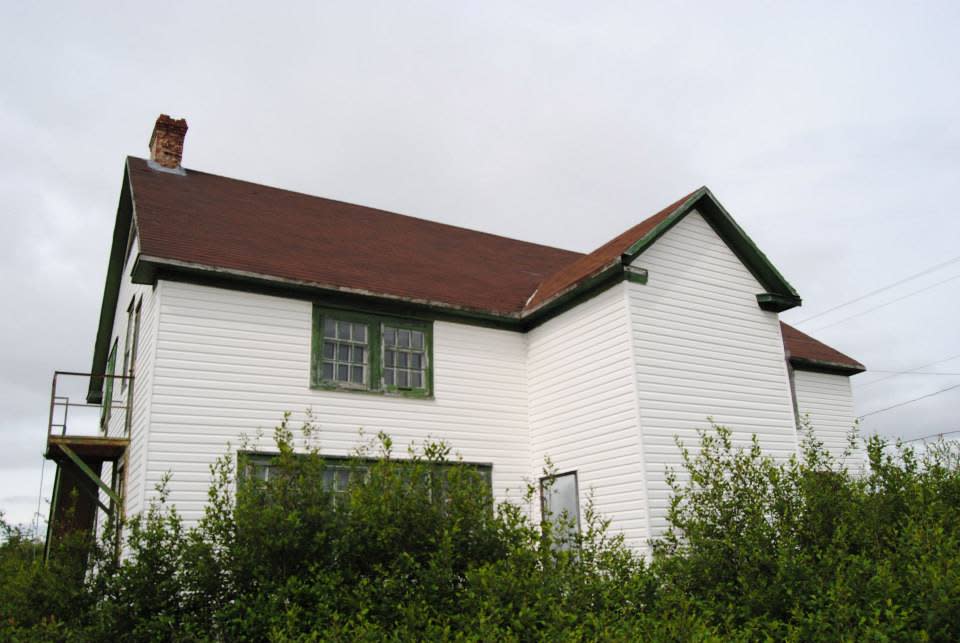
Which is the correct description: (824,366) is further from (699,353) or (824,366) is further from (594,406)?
(594,406)

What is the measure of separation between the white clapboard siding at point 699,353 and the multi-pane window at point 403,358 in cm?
390

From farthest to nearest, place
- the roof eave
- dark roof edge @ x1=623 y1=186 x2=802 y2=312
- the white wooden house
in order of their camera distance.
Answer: dark roof edge @ x1=623 y1=186 x2=802 y2=312
the white wooden house
the roof eave

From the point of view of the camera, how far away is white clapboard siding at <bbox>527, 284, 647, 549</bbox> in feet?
42.6

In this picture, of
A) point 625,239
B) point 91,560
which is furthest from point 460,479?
point 625,239

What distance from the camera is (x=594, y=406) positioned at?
Result: 45.6 ft

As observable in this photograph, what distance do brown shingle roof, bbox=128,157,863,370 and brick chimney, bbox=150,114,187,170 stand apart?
638mm

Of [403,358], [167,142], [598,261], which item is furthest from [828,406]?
A: [167,142]

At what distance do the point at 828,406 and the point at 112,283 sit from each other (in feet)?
57.5

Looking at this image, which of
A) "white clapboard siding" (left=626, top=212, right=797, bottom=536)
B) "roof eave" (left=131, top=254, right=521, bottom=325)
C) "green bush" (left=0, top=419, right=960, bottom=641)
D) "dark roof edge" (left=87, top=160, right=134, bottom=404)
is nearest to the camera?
"green bush" (left=0, top=419, right=960, bottom=641)

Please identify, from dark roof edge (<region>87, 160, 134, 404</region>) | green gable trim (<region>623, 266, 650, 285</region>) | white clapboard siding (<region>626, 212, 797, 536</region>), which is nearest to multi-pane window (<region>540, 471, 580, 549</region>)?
white clapboard siding (<region>626, 212, 797, 536</region>)

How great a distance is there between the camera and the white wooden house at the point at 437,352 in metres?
12.7

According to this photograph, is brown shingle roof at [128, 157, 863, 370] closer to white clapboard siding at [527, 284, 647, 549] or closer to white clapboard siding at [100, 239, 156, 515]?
white clapboard siding at [527, 284, 647, 549]

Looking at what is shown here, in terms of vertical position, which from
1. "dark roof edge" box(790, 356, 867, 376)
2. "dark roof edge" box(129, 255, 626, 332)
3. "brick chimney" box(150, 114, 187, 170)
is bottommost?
"dark roof edge" box(790, 356, 867, 376)

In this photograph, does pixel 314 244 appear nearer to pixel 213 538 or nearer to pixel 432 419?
pixel 432 419
